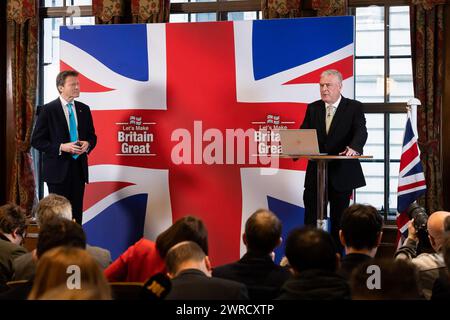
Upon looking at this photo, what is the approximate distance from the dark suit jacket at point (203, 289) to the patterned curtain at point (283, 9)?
4.80 meters

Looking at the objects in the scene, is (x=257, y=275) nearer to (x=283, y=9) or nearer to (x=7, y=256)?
(x=7, y=256)

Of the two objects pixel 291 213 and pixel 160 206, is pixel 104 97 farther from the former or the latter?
pixel 291 213

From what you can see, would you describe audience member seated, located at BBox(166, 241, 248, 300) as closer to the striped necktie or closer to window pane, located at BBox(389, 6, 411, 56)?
the striped necktie

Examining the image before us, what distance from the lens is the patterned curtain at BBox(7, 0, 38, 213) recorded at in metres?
7.85

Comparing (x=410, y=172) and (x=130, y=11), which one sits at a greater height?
(x=130, y=11)

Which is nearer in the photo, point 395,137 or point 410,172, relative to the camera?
point 410,172

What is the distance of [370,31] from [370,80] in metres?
0.50

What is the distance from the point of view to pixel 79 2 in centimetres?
805

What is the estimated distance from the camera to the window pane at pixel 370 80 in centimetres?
727

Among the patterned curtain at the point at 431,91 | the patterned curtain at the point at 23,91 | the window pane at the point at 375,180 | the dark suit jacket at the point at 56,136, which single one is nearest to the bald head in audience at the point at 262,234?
the dark suit jacket at the point at 56,136

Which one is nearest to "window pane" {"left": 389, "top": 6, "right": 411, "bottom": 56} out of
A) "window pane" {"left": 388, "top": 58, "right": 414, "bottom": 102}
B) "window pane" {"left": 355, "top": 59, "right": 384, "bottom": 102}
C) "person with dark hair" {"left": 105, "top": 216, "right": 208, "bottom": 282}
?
"window pane" {"left": 388, "top": 58, "right": 414, "bottom": 102}

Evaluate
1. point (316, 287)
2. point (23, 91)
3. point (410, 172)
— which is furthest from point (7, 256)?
point (23, 91)

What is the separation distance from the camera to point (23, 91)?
25.9ft
